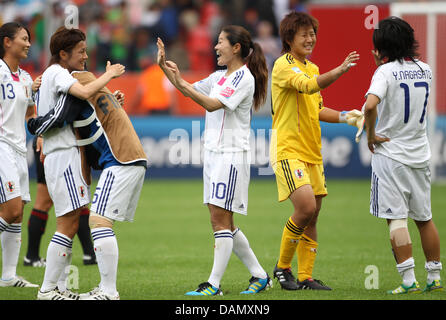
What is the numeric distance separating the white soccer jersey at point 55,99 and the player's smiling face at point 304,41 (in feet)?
6.86

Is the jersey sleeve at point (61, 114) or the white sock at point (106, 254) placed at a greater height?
the jersey sleeve at point (61, 114)

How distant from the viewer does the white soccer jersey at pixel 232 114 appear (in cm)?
633

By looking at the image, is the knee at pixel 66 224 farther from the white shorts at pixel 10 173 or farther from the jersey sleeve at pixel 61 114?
the white shorts at pixel 10 173

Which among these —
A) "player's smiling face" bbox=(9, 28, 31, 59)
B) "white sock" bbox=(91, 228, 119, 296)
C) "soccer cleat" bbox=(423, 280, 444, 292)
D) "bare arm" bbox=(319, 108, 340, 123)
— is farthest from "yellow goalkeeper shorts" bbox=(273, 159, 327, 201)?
"player's smiling face" bbox=(9, 28, 31, 59)

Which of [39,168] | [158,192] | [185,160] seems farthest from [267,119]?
[39,168]

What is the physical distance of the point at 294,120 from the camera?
674 cm

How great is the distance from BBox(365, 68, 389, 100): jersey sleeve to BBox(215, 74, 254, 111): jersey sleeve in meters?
1.03

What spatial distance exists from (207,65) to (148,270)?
39.1ft

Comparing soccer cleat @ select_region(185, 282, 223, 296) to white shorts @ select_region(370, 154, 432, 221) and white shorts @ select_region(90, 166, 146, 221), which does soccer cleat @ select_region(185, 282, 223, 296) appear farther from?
white shorts @ select_region(370, 154, 432, 221)

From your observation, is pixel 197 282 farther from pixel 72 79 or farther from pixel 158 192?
pixel 158 192

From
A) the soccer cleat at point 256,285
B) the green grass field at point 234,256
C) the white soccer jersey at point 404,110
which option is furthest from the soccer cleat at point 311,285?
the white soccer jersey at point 404,110

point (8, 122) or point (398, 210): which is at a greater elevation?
point (8, 122)

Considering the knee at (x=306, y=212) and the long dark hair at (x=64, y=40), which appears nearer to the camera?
the long dark hair at (x=64, y=40)

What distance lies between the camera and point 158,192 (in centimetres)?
1533
